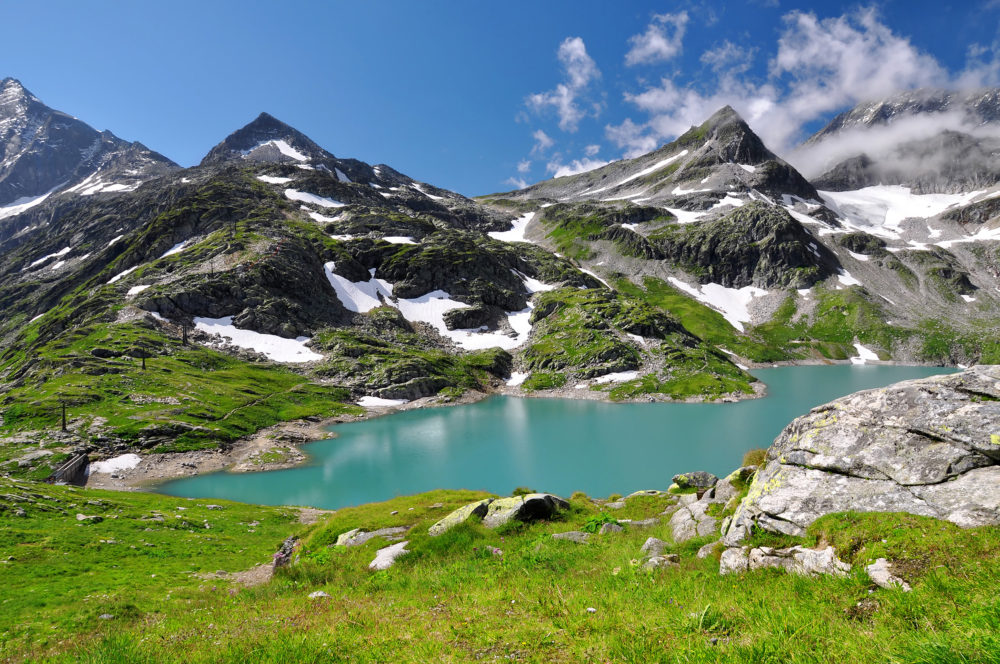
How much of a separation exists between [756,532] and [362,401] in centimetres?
10194

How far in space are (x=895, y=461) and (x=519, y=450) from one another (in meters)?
59.7

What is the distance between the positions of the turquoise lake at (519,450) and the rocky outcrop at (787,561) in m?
37.9

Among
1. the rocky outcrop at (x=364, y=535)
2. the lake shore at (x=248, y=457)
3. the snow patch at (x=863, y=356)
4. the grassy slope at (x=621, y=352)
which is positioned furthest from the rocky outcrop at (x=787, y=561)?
the snow patch at (x=863, y=356)

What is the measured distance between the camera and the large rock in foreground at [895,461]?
27.2ft

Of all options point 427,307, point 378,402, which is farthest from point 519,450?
point 427,307

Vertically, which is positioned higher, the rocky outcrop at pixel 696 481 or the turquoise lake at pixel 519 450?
the rocky outcrop at pixel 696 481

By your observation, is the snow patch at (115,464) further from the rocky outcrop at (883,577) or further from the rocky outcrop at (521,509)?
the rocky outcrop at (883,577)

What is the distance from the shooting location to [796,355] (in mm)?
164375

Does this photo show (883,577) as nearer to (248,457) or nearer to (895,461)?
(895,461)

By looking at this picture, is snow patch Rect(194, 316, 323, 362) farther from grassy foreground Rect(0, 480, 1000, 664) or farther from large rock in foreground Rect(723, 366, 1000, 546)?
large rock in foreground Rect(723, 366, 1000, 546)

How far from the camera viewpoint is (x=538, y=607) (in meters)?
7.87

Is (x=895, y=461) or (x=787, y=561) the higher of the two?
(x=895, y=461)

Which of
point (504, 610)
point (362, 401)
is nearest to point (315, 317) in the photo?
point (362, 401)

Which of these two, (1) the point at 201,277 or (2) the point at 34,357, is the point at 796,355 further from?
(2) the point at 34,357
